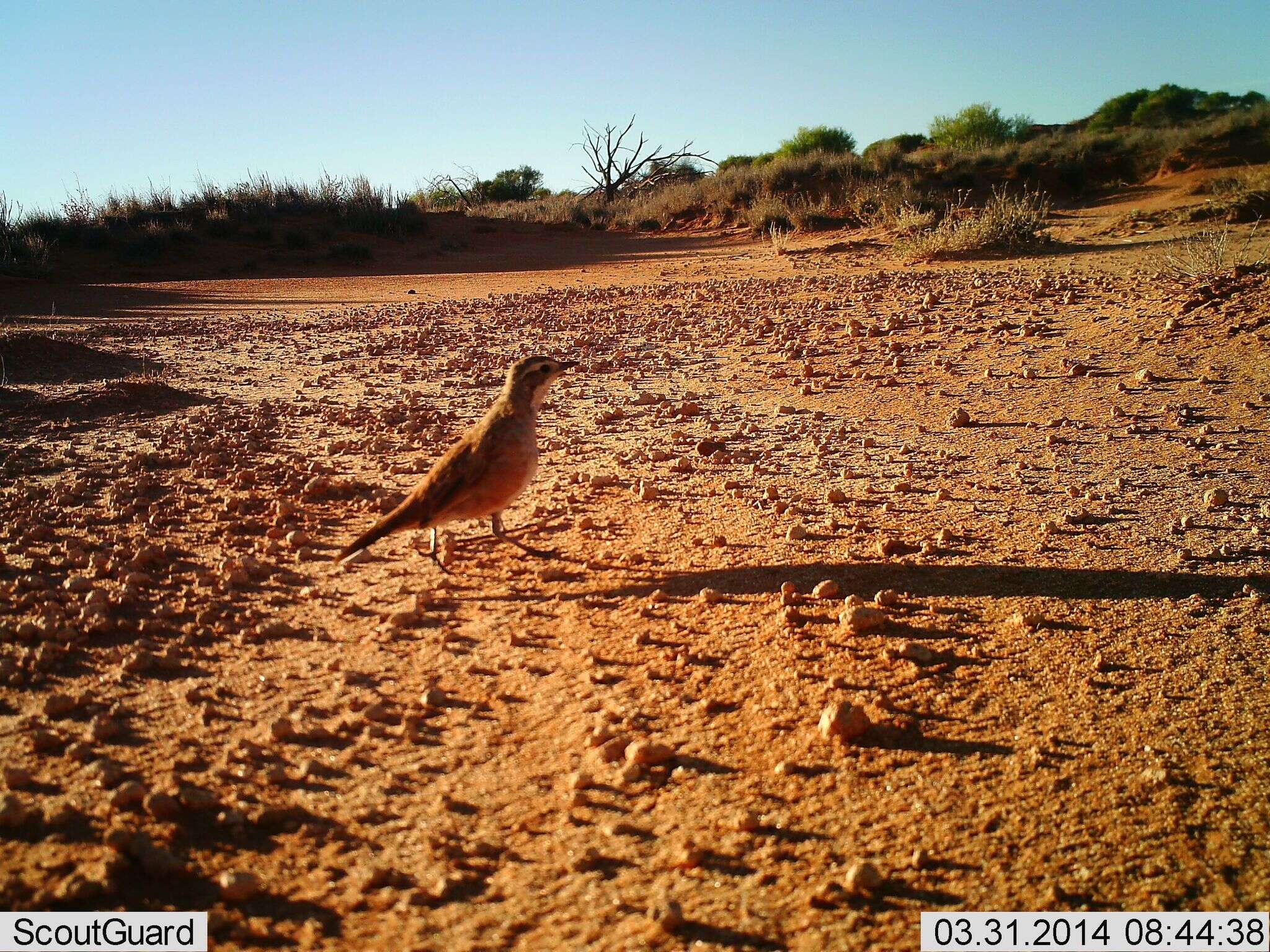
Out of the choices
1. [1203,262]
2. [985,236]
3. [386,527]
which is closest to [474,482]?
[386,527]

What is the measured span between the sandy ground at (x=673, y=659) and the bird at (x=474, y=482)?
289mm

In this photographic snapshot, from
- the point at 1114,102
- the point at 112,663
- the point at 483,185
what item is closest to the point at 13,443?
the point at 112,663

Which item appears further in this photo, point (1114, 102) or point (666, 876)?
point (1114, 102)

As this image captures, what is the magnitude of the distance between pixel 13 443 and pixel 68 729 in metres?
5.13

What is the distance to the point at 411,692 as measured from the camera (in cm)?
354

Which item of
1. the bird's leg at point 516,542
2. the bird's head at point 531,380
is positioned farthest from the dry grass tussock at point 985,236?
the bird's leg at point 516,542

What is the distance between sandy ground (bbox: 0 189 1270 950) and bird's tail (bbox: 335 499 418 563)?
0.68ft

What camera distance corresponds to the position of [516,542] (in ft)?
16.3

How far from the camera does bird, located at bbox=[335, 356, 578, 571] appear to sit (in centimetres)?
460

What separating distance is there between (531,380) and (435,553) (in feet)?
3.61

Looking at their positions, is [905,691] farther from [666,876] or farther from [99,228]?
[99,228]

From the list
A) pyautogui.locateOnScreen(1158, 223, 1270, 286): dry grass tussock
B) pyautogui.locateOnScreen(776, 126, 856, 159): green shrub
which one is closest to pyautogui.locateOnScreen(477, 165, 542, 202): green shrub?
pyautogui.locateOnScreen(776, 126, 856, 159): green shrub

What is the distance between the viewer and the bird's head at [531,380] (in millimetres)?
5125

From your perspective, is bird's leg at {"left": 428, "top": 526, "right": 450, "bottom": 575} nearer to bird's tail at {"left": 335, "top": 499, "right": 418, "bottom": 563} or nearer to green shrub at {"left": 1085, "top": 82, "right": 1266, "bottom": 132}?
bird's tail at {"left": 335, "top": 499, "right": 418, "bottom": 563}
